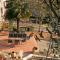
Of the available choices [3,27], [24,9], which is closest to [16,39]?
[24,9]

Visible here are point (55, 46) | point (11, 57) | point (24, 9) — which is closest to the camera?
point (55, 46)

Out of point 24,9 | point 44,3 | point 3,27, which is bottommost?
point 3,27

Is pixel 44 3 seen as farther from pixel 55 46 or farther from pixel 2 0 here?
pixel 2 0

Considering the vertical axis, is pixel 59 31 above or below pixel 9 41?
above

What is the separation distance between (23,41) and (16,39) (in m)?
0.75

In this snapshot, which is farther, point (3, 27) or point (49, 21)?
point (3, 27)

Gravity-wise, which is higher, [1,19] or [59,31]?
[59,31]

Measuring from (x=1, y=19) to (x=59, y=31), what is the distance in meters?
34.8

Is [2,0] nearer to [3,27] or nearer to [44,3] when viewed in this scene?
[3,27]

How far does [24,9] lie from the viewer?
88.1 ft

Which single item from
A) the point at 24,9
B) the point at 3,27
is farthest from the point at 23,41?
the point at 3,27

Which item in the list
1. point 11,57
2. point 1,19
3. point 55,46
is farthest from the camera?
point 1,19

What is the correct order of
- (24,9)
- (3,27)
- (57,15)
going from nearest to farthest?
(57,15)
(24,9)
(3,27)

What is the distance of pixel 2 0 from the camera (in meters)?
39.9
